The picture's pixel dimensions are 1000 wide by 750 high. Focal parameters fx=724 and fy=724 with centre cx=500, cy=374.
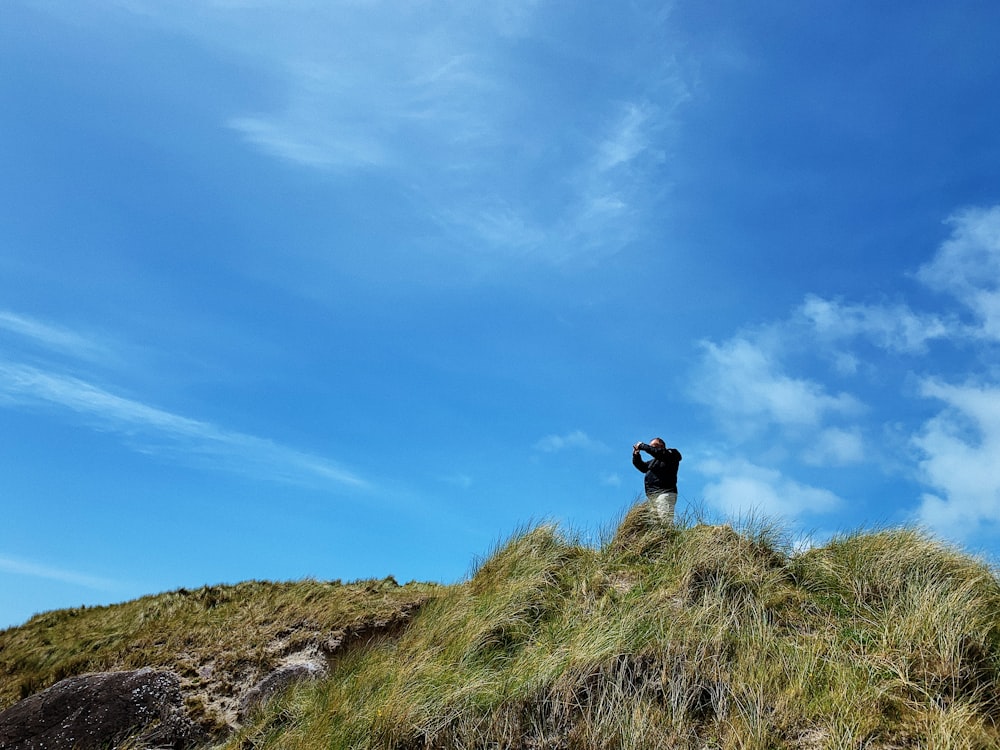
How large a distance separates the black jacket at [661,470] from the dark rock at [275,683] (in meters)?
5.68

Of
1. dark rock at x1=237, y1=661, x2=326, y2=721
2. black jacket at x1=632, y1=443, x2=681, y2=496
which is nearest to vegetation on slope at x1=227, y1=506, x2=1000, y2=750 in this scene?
dark rock at x1=237, y1=661, x2=326, y2=721

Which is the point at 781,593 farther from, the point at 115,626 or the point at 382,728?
the point at 115,626

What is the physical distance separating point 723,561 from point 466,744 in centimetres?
391

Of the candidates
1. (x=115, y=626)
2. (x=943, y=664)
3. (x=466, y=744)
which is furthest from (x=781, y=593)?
(x=115, y=626)

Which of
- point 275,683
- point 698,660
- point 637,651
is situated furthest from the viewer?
point 275,683

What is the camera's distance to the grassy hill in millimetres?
6770

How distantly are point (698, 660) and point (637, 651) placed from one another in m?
0.61

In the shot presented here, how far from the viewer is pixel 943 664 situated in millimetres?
7047

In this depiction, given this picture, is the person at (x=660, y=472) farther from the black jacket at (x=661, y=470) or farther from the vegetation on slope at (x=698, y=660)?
the vegetation on slope at (x=698, y=660)

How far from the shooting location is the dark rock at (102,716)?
8.36 meters

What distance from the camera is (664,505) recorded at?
11383 millimetres

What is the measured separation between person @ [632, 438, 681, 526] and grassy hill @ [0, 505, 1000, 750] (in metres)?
0.85

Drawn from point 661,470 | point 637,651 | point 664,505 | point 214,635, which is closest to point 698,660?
point 637,651

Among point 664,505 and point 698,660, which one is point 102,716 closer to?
point 698,660
